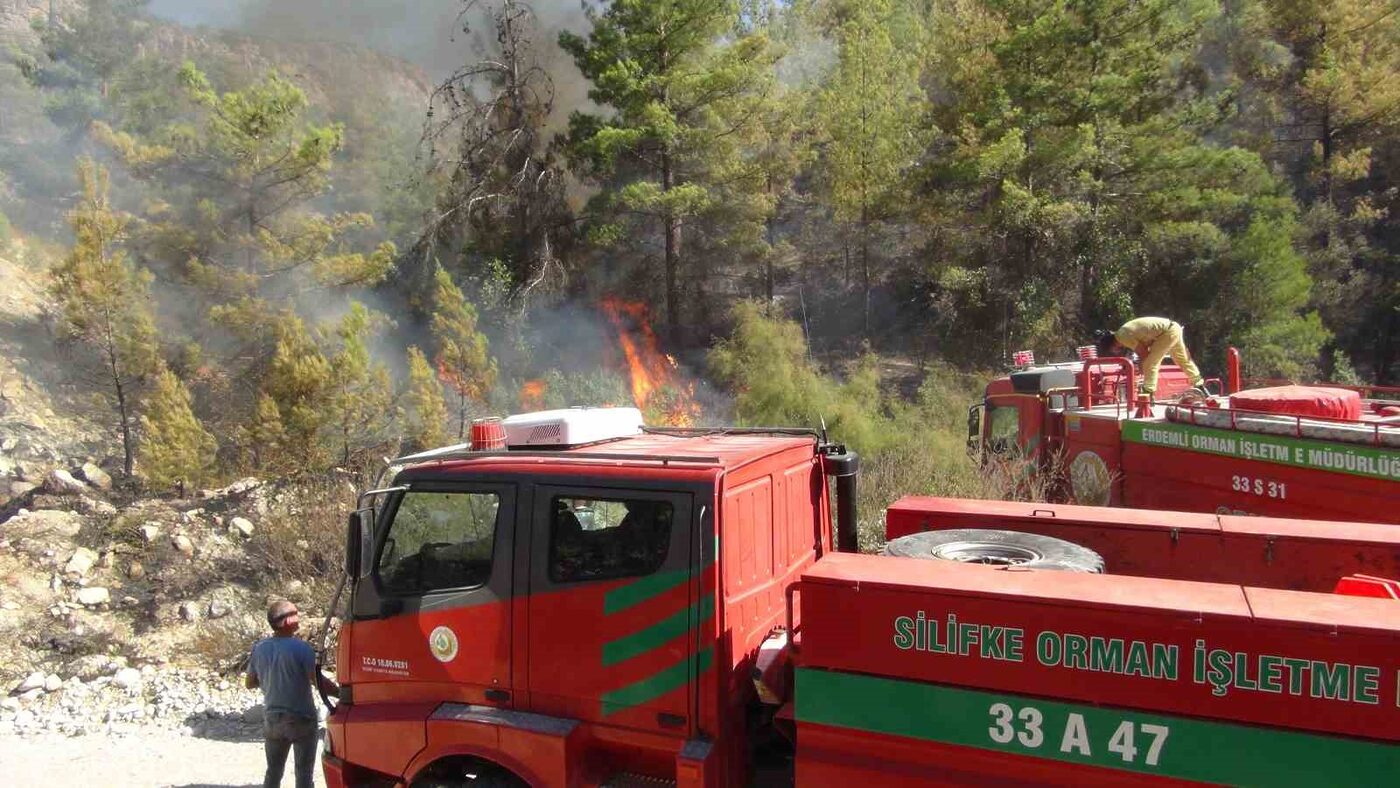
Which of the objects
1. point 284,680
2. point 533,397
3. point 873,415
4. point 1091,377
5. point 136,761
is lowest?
point 136,761

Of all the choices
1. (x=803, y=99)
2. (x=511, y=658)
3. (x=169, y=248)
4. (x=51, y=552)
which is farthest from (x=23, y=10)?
(x=511, y=658)

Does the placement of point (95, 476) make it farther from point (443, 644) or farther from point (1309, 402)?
point (1309, 402)

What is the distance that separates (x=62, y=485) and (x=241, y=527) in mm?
3731

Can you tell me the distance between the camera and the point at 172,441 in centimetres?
1285

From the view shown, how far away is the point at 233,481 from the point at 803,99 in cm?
1512

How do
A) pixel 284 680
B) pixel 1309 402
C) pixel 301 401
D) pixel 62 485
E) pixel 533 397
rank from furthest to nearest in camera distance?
pixel 533 397
pixel 301 401
pixel 62 485
pixel 1309 402
pixel 284 680

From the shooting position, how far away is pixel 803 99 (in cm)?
2200

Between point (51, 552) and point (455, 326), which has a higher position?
point (455, 326)

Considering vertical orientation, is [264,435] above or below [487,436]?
below

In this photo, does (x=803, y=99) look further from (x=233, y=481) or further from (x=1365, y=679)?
(x=1365, y=679)

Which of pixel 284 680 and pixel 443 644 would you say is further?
pixel 284 680

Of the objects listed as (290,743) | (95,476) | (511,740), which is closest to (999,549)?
(511,740)

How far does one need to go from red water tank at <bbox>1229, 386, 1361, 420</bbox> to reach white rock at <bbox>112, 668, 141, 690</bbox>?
30.6ft

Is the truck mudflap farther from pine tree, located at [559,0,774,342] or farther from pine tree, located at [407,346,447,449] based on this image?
pine tree, located at [559,0,774,342]
